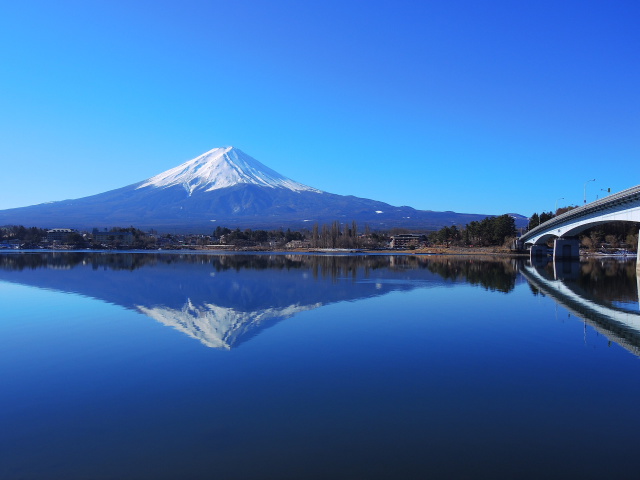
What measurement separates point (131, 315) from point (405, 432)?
12279 mm

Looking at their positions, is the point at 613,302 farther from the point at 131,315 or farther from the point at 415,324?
the point at 131,315

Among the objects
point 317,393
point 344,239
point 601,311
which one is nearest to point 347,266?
point 601,311

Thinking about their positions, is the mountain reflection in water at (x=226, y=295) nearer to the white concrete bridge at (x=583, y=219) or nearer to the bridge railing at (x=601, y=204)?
the bridge railing at (x=601, y=204)

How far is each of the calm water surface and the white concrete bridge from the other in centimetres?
1737

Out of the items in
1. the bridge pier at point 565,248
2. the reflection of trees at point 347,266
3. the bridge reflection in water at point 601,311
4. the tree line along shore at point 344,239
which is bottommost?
the bridge reflection in water at point 601,311

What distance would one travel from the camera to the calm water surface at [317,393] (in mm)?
5492

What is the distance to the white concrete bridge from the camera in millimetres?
30781

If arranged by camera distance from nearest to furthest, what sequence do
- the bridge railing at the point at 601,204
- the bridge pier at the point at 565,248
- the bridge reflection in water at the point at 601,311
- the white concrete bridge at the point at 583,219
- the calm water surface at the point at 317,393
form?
the calm water surface at the point at 317,393
the bridge reflection in water at the point at 601,311
the bridge railing at the point at 601,204
the white concrete bridge at the point at 583,219
the bridge pier at the point at 565,248

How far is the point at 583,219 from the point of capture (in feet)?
140

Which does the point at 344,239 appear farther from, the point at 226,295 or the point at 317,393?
the point at 317,393

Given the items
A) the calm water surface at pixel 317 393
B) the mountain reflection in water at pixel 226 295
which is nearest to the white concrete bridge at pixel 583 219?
the mountain reflection in water at pixel 226 295

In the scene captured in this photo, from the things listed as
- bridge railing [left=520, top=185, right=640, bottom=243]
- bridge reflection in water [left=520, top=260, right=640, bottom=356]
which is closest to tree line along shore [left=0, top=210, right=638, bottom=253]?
bridge railing [left=520, top=185, right=640, bottom=243]

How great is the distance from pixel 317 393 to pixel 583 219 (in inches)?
1664

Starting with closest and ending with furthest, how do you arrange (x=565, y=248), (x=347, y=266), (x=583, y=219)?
(x=583, y=219) → (x=347, y=266) → (x=565, y=248)
